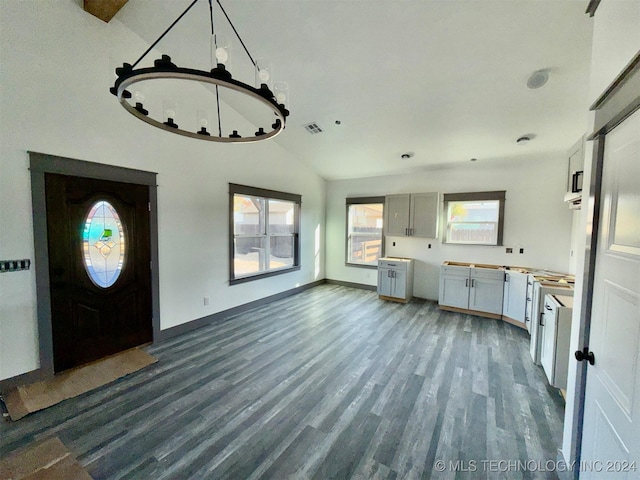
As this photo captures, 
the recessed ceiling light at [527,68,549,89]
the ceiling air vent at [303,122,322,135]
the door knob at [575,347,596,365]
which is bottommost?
the door knob at [575,347,596,365]

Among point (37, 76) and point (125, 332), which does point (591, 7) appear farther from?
point (125, 332)

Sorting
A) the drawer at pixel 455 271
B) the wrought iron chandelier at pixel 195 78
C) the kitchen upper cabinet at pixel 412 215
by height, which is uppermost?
the wrought iron chandelier at pixel 195 78

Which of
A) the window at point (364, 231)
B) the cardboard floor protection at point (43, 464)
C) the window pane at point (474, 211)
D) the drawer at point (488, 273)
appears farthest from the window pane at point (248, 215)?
the drawer at point (488, 273)

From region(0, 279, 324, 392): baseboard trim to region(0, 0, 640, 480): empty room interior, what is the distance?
1.0 inches

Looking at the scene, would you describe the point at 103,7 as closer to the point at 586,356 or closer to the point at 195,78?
the point at 195,78

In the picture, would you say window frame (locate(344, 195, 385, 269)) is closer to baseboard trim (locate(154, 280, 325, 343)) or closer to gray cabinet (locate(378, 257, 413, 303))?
gray cabinet (locate(378, 257, 413, 303))

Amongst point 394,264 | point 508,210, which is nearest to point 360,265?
point 394,264

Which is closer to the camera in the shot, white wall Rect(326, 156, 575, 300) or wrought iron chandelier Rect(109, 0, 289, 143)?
wrought iron chandelier Rect(109, 0, 289, 143)

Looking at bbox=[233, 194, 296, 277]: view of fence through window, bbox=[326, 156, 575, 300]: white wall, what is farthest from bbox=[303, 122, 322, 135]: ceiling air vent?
bbox=[326, 156, 575, 300]: white wall

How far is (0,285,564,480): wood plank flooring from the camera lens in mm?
1701

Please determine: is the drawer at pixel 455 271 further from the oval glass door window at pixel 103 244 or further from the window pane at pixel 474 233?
the oval glass door window at pixel 103 244

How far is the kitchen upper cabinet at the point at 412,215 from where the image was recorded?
5.10 metres

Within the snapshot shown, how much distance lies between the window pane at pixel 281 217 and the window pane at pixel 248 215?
246 mm

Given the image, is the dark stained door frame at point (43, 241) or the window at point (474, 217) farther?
the window at point (474, 217)
